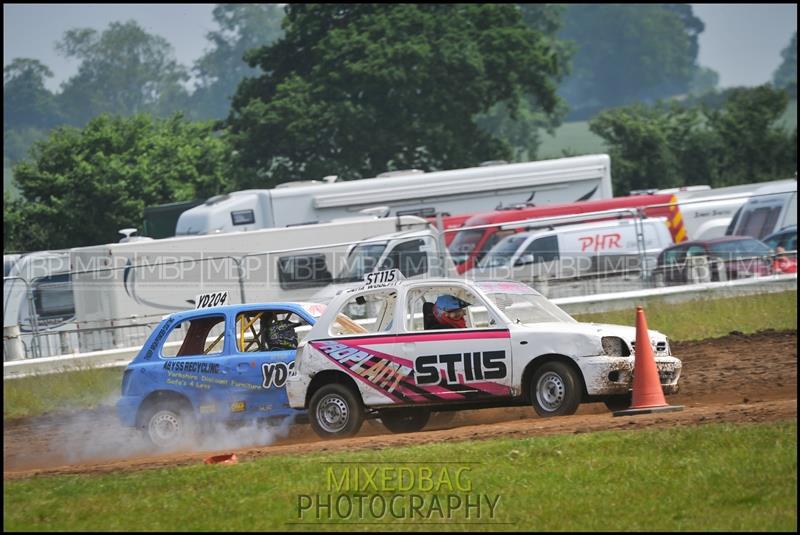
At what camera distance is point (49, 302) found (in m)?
25.2

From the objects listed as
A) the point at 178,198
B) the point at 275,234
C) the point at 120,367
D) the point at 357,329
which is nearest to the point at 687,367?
the point at 357,329

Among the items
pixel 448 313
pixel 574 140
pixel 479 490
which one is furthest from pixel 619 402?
pixel 574 140

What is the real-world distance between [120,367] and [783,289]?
427 inches

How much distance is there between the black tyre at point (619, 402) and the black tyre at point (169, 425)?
15.1 feet

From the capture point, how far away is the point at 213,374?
1450 cm

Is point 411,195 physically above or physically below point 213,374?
above

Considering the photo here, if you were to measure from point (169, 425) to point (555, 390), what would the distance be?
4562mm

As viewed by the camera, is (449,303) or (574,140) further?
(574,140)

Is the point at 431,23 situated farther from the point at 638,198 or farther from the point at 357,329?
the point at 357,329

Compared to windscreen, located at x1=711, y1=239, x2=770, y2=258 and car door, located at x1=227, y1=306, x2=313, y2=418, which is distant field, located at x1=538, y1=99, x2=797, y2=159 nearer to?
windscreen, located at x1=711, y1=239, x2=770, y2=258

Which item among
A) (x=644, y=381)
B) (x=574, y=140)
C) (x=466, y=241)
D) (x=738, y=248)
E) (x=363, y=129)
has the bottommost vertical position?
(x=644, y=381)

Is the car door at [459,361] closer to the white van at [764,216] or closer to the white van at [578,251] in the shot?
the white van at [578,251]

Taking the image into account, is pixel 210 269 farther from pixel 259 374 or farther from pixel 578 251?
pixel 259 374

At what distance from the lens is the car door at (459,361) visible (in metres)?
12.9
